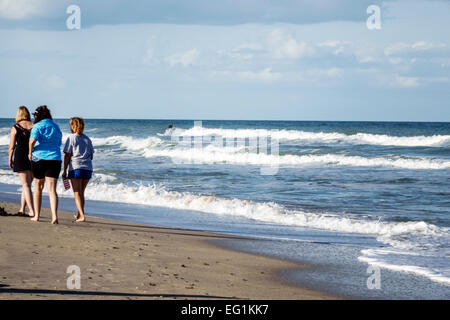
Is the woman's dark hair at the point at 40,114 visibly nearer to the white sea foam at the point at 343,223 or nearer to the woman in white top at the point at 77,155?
the woman in white top at the point at 77,155

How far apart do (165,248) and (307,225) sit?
399 centimetres

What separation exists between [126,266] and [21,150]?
350cm

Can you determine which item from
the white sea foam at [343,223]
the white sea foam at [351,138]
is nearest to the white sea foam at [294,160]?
the white sea foam at [351,138]

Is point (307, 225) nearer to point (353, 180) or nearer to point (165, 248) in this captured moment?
point (165, 248)

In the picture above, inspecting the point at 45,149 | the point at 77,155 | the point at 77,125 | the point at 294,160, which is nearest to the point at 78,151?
the point at 77,155

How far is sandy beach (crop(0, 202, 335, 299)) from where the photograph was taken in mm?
5117

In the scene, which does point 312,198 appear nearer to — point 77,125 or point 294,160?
point 77,125

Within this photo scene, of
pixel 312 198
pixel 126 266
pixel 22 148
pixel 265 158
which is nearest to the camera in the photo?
pixel 126 266

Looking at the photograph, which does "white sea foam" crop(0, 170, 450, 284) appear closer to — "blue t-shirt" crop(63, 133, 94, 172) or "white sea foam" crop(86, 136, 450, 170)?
"blue t-shirt" crop(63, 133, 94, 172)

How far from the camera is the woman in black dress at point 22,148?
8.59 metres

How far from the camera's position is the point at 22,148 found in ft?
28.6

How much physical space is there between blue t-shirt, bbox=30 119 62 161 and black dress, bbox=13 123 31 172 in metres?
0.50

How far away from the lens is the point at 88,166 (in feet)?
29.5

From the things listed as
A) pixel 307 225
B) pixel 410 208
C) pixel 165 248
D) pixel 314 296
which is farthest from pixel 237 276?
pixel 410 208
